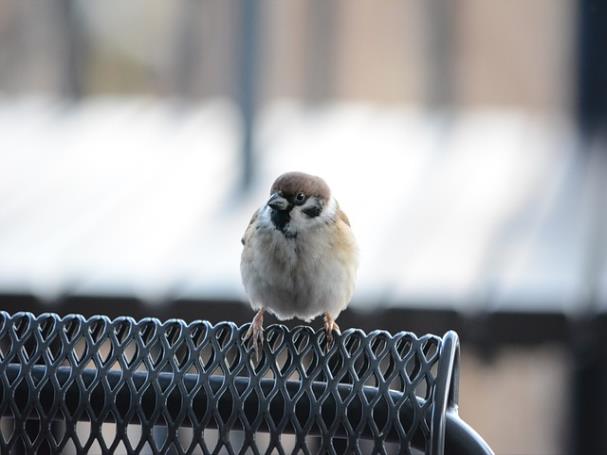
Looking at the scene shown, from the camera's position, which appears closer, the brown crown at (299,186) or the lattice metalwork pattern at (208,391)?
the lattice metalwork pattern at (208,391)

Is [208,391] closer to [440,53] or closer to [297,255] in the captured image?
[297,255]

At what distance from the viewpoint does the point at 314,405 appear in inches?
45.5

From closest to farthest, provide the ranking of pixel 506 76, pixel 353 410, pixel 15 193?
1. pixel 353 410
2. pixel 15 193
3. pixel 506 76

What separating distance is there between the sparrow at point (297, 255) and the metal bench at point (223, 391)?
79 centimetres

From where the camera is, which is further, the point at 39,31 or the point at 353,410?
the point at 39,31

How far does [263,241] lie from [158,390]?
2.91 feet

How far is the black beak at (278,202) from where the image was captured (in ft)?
6.69

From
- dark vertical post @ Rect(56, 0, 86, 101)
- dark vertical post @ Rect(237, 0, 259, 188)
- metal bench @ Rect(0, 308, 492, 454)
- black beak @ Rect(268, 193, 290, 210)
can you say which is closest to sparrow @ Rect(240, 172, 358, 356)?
black beak @ Rect(268, 193, 290, 210)

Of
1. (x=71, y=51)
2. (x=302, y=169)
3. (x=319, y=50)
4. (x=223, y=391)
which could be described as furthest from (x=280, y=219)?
(x=71, y=51)

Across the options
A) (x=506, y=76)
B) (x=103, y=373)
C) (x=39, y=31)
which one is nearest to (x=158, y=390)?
(x=103, y=373)

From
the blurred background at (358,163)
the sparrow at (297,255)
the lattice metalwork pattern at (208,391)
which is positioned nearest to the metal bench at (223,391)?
the lattice metalwork pattern at (208,391)

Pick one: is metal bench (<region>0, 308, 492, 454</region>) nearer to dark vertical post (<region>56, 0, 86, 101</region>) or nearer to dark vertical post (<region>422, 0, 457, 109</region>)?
dark vertical post (<region>422, 0, 457, 109</region>)

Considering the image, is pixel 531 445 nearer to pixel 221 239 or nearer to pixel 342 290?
pixel 221 239

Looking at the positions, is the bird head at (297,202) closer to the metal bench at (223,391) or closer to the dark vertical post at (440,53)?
the metal bench at (223,391)
